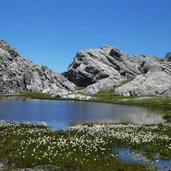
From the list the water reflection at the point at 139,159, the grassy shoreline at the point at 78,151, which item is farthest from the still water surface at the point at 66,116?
the water reflection at the point at 139,159

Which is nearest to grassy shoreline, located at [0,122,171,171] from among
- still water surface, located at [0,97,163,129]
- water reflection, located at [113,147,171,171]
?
water reflection, located at [113,147,171,171]

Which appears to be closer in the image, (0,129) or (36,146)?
Result: (36,146)

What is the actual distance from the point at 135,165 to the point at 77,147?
24.1 feet

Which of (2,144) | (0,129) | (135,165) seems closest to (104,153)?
(135,165)

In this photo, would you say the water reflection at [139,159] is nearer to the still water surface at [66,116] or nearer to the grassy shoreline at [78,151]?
the grassy shoreline at [78,151]

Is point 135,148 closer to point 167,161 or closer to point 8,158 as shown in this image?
point 167,161

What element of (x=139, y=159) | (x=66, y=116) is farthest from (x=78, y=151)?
(x=66, y=116)

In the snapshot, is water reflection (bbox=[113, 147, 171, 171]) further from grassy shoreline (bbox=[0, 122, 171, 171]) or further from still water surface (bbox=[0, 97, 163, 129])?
still water surface (bbox=[0, 97, 163, 129])

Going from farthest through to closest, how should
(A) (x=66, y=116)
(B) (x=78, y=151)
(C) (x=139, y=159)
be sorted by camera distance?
(A) (x=66, y=116) → (C) (x=139, y=159) → (B) (x=78, y=151)

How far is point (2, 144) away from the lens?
35.3 meters

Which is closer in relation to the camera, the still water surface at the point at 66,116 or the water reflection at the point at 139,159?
the water reflection at the point at 139,159

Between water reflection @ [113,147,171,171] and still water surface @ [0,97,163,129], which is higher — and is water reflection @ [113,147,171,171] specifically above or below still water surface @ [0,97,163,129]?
below

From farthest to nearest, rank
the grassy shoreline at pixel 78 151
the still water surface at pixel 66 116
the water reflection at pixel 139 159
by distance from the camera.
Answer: the still water surface at pixel 66 116 → the water reflection at pixel 139 159 → the grassy shoreline at pixel 78 151

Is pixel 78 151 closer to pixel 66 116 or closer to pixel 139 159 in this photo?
pixel 139 159
